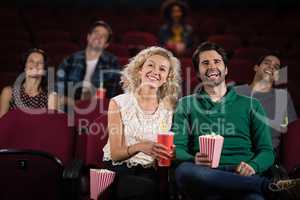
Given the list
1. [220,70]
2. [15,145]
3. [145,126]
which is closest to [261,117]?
[220,70]

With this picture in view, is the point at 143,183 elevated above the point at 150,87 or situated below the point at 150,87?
below

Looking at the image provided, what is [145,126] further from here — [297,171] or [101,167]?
[297,171]

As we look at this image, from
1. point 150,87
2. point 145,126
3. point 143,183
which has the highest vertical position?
point 150,87

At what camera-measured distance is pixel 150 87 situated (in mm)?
1859

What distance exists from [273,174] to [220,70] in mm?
423

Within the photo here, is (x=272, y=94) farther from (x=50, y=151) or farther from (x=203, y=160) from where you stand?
(x=50, y=151)

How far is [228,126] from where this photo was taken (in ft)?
5.74

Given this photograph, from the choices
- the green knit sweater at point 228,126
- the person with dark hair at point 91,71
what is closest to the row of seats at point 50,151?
the green knit sweater at point 228,126

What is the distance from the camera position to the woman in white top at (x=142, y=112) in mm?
1754

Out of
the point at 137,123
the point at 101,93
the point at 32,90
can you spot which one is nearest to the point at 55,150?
the point at 137,123

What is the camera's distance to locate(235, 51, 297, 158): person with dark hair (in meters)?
2.10

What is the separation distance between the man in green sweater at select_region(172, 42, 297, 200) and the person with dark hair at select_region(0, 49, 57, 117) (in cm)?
72

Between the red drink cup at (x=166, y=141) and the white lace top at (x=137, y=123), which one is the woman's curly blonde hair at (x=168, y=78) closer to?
the white lace top at (x=137, y=123)

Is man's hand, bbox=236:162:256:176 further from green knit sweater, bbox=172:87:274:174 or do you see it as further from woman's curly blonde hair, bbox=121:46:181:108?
woman's curly blonde hair, bbox=121:46:181:108
